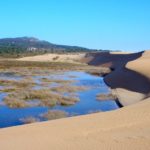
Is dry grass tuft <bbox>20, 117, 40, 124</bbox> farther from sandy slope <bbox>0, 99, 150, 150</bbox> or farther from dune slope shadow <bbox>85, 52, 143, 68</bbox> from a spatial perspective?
dune slope shadow <bbox>85, 52, 143, 68</bbox>

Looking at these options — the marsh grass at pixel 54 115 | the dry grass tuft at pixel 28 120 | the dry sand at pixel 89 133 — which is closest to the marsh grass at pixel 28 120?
the dry grass tuft at pixel 28 120

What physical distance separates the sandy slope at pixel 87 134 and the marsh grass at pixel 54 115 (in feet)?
9.86

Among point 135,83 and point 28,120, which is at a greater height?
point 135,83

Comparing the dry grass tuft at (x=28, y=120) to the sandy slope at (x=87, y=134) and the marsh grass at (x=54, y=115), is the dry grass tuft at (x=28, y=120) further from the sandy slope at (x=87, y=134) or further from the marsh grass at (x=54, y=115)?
the sandy slope at (x=87, y=134)

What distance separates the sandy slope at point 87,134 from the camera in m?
12.7

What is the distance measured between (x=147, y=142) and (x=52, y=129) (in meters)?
4.27

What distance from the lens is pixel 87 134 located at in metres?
Result: 14.9

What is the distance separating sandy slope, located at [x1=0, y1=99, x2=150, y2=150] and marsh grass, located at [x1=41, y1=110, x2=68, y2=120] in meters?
3.00

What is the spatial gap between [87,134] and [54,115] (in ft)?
22.2

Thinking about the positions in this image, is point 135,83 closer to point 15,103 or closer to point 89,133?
point 15,103

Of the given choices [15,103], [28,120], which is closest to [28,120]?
[28,120]

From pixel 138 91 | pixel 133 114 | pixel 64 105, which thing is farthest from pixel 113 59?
pixel 133 114

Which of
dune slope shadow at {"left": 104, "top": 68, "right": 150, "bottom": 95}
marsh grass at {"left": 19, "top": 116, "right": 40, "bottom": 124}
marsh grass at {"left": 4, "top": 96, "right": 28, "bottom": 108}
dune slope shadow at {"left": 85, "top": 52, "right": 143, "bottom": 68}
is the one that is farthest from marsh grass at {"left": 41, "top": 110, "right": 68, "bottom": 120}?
dune slope shadow at {"left": 85, "top": 52, "right": 143, "bottom": 68}

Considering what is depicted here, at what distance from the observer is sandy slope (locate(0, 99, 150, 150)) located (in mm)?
12742
